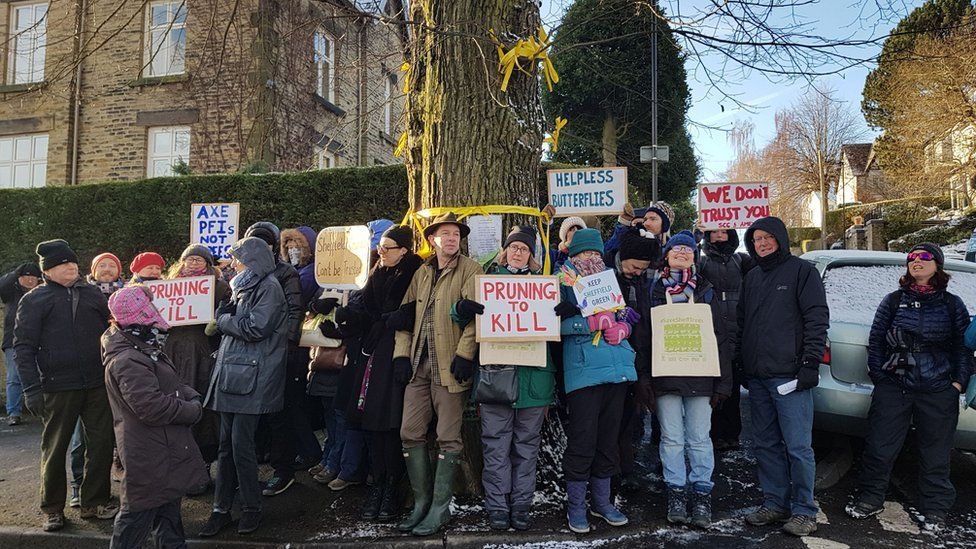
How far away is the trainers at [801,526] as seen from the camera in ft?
13.0

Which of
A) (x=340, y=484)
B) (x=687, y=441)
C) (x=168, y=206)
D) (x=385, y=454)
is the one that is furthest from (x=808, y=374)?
(x=168, y=206)

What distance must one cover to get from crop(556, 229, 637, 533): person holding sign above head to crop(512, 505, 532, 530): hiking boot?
27 centimetres

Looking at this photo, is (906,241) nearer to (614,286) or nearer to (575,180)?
(575,180)

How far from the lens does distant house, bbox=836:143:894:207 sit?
45950 mm

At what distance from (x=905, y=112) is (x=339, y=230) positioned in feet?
84.2

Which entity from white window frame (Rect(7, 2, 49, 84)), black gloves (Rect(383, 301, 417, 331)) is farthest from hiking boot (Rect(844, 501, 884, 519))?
white window frame (Rect(7, 2, 49, 84))

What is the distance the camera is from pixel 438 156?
4.90 m

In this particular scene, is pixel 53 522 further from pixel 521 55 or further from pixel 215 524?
pixel 521 55

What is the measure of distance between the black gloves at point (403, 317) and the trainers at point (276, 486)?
1.68 metres

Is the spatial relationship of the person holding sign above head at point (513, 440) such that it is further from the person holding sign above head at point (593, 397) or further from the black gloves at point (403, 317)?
the black gloves at point (403, 317)

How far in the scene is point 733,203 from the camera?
19.5 ft

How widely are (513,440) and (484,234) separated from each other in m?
1.56

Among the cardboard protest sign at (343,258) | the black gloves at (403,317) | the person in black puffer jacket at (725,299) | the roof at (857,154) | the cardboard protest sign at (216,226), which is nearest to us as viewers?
the black gloves at (403,317)

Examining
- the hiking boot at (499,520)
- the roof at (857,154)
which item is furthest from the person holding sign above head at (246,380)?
the roof at (857,154)
